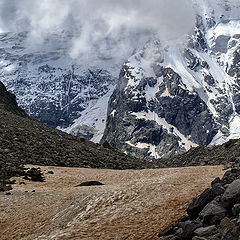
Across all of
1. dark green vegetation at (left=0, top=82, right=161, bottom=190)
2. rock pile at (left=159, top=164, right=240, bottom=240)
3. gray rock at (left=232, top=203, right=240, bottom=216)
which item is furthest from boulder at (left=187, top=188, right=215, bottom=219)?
dark green vegetation at (left=0, top=82, right=161, bottom=190)

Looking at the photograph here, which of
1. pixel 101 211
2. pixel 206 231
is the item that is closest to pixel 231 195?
pixel 206 231

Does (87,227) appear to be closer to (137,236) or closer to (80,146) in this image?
(137,236)

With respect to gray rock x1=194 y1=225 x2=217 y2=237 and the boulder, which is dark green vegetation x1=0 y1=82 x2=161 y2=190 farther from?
gray rock x1=194 y1=225 x2=217 y2=237

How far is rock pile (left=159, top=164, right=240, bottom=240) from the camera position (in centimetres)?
1196

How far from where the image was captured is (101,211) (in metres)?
18.0

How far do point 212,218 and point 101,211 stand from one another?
6356mm

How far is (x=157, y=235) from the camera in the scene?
15.0 m

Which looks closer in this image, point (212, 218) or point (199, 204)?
point (212, 218)

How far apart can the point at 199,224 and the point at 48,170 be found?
24.1 meters

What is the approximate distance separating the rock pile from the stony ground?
4.12ft

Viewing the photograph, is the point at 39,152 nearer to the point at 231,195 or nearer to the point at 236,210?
the point at 231,195

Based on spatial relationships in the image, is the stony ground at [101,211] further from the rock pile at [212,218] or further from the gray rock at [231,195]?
the gray rock at [231,195]

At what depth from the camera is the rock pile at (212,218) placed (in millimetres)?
11961

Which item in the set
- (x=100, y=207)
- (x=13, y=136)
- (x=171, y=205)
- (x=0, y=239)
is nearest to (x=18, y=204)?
(x=0, y=239)
